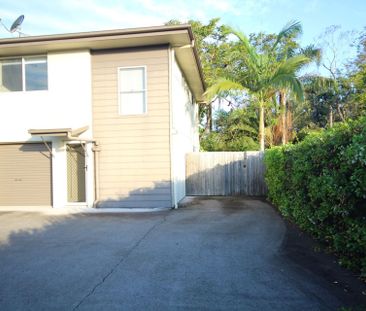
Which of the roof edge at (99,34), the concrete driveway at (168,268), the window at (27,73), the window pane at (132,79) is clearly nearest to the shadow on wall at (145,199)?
the concrete driveway at (168,268)

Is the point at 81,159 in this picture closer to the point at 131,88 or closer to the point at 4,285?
the point at 131,88

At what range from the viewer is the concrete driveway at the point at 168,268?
143 inches

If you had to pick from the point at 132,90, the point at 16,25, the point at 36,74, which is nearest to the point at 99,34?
the point at 132,90

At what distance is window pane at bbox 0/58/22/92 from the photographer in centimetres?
1066

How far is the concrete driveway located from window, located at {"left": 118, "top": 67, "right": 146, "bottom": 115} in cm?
388

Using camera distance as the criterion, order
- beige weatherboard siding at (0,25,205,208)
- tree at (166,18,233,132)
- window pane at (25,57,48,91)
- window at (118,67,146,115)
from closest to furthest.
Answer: beige weatherboard siding at (0,25,205,208) → window at (118,67,146,115) → window pane at (25,57,48,91) → tree at (166,18,233,132)

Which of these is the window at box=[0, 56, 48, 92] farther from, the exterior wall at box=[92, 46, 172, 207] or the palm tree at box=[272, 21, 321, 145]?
the palm tree at box=[272, 21, 321, 145]

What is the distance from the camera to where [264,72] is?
13992 mm

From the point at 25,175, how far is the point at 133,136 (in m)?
4.04

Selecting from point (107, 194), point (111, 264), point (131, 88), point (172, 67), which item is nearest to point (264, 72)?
point (172, 67)

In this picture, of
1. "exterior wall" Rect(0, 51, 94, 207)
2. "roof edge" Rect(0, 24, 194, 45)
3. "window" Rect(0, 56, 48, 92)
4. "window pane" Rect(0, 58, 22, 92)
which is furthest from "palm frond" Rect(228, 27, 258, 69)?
"window pane" Rect(0, 58, 22, 92)

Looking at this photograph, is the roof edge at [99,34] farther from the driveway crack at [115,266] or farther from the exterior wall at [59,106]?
the driveway crack at [115,266]

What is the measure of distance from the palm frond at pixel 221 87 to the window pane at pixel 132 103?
12.1 ft

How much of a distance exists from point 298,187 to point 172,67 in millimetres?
5439
